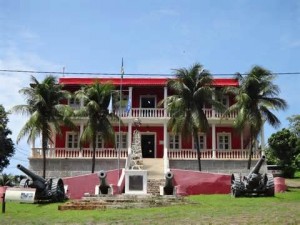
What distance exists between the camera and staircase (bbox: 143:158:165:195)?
2588cm

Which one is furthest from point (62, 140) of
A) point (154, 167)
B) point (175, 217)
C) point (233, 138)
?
point (175, 217)

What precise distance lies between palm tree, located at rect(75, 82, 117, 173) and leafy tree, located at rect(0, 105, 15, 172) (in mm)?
15036

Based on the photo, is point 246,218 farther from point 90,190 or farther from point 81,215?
point 90,190

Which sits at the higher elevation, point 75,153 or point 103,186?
point 75,153

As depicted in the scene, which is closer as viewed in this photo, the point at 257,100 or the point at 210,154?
the point at 257,100

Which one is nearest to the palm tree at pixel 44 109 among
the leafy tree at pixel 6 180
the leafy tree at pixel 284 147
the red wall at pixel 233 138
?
the leafy tree at pixel 6 180

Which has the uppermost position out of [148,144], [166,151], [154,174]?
[148,144]

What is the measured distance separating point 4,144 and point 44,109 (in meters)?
16.5

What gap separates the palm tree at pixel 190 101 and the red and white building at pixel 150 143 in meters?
2.34

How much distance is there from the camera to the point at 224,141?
35.8 metres

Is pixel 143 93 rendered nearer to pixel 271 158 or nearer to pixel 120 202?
pixel 271 158

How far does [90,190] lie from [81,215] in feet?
34.5

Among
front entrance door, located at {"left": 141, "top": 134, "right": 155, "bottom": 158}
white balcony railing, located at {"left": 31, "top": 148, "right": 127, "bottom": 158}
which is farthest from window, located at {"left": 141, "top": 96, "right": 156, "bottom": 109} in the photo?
white balcony railing, located at {"left": 31, "top": 148, "right": 127, "bottom": 158}

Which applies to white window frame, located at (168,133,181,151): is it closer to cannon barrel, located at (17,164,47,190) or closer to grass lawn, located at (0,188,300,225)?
cannon barrel, located at (17,164,47,190)
